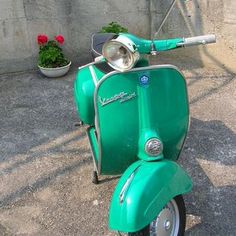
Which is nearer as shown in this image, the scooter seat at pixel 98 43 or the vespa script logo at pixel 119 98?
the vespa script logo at pixel 119 98

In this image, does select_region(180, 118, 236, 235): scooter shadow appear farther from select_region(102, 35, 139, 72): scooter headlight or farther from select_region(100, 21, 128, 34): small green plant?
select_region(100, 21, 128, 34): small green plant

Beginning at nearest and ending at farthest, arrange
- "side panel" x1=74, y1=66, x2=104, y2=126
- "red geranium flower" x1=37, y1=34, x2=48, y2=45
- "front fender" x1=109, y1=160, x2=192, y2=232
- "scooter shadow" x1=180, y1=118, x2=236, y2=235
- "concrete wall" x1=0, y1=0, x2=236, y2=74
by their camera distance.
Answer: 1. "front fender" x1=109, y1=160, x2=192, y2=232
2. "scooter shadow" x1=180, y1=118, x2=236, y2=235
3. "side panel" x1=74, y1=66, x2=104, y2=126
4. "concrete wall" x1=0, y1=0, x2=236, y2=74
5. "red geranium flower" x1=37, y1=34, x2=48, y2=45

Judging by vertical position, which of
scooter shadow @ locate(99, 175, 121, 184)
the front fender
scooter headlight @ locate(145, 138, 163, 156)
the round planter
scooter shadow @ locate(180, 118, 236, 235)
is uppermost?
scooter headlight @ locate(145, 138, 163, 156)

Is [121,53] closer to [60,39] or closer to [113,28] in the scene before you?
[113,28]

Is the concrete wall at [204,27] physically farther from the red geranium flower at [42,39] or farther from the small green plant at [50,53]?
the red geranium flower at [42,39]

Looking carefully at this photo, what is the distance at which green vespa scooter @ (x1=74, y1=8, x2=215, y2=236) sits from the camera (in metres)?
2.06

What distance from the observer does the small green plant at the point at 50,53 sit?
483 cm

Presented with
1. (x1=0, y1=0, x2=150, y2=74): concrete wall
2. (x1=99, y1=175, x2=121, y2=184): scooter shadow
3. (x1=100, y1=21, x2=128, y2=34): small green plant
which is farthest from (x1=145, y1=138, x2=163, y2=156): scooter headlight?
(x1=0, y1=0, x2=150, y2=74): concrete wall

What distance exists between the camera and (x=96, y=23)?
517cm

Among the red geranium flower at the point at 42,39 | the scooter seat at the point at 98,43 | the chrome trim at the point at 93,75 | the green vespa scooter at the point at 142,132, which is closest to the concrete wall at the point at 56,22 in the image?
the red geranium flower at the point at 42,39

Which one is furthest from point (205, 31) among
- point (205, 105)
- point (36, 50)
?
point (36, 50)

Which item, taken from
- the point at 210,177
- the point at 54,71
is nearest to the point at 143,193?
the point at 210,177

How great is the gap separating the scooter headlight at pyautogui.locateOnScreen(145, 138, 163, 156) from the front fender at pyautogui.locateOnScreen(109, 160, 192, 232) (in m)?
0.06

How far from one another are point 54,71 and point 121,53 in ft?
9.20
